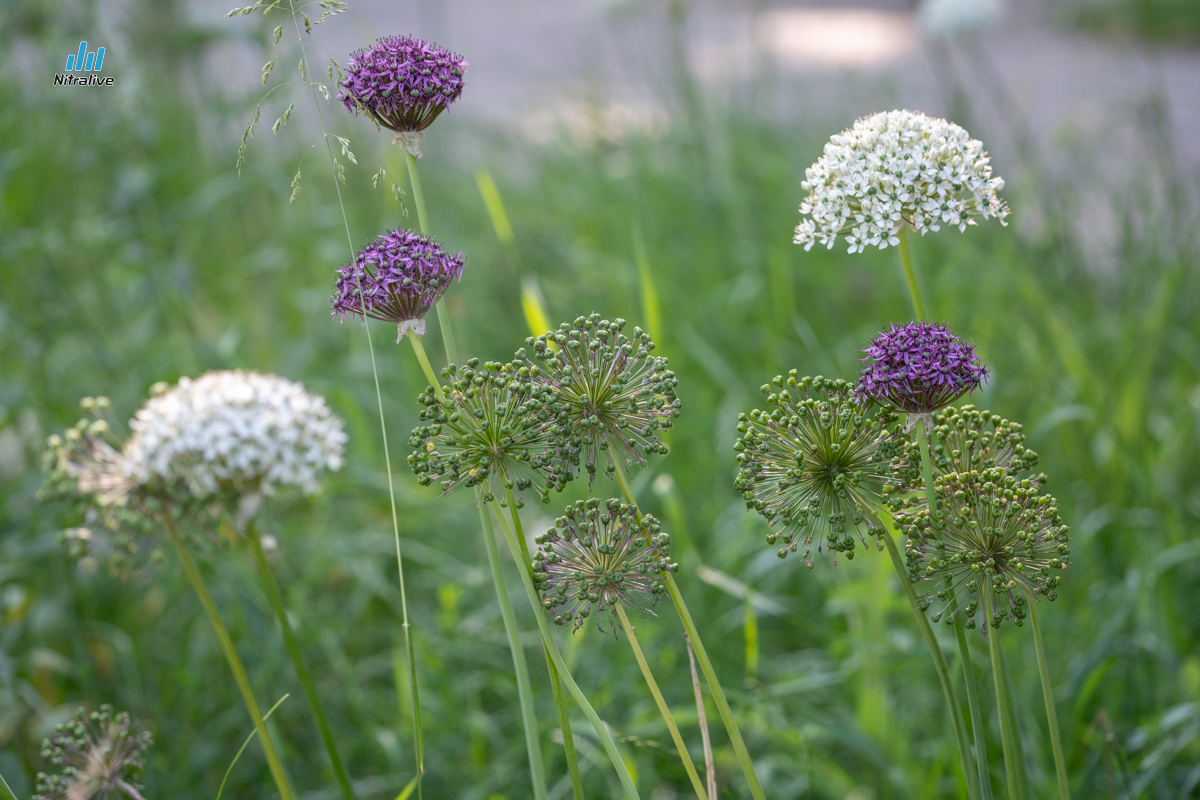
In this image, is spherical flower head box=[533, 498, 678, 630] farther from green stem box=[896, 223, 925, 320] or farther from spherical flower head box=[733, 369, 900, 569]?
green stem box=[896, 223, 925, 320]

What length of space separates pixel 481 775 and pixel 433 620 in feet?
3.24

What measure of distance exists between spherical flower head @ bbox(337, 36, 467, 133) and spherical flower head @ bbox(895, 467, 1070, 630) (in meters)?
0.87

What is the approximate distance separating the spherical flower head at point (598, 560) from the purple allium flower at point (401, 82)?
1.89ft

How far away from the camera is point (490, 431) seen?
1253mm

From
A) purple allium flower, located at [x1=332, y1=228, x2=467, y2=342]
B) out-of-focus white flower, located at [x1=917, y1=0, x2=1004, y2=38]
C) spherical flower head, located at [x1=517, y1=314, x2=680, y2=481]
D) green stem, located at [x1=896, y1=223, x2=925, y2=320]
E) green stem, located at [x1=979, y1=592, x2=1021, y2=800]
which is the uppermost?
out-of-focus white flower, located at [x1=917, y1=0, x2=1004, y2=38]

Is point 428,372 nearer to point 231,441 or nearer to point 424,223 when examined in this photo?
point 424,223

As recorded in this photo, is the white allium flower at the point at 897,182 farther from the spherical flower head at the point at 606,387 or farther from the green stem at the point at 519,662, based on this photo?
the green stem at the point at 519,662

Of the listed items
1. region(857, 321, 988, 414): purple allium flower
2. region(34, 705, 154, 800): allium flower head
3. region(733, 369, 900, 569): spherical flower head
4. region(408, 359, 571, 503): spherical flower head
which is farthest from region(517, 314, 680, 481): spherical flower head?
region(34, 705, 154, 800): allium flower head

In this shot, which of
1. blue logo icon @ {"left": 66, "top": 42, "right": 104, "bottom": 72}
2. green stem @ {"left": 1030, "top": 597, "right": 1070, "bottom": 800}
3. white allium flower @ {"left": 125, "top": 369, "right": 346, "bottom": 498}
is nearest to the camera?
green stem @ {"left": 1030, "top": 597, "right": 1070, "bottom": 800}

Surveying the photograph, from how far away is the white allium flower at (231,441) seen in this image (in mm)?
1623

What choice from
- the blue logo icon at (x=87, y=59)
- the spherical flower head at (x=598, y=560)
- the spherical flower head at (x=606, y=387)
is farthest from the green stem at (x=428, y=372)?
the blue logo icon at (x=87, y=59)

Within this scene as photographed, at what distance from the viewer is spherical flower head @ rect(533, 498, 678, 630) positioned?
121 centimetres

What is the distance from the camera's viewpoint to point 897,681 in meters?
3.04

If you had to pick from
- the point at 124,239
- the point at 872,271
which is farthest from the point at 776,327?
the point at 124,239
